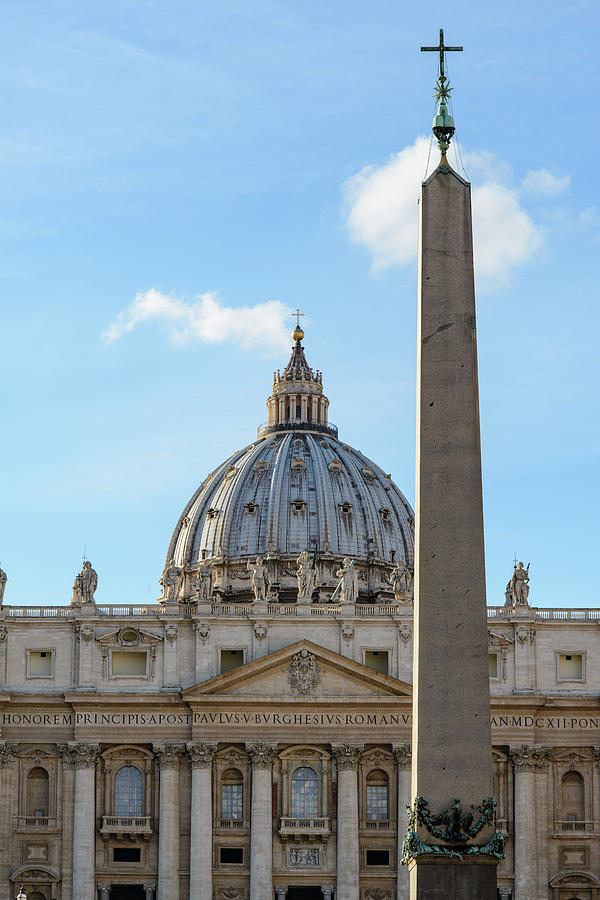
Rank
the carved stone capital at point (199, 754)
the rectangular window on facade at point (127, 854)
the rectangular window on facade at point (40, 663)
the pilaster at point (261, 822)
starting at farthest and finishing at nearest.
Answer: the rectangular window on facade at point (40, 663)
the carved stone capital at point (199, 754)
the rectangular window on facade at point (127, 854)
the pilaster at point (261, 822)

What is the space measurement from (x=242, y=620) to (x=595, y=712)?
49.8ft

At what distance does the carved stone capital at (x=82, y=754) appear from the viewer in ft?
267

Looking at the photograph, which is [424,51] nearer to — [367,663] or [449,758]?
[449,758]

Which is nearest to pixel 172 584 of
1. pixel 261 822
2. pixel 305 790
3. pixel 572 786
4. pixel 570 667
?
pixel 305 790

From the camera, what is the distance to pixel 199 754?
8112 cm

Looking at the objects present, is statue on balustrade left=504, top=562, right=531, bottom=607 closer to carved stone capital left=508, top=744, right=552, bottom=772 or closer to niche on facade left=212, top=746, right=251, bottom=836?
carved stone capital left=508, top=744, right=552, bottom=772

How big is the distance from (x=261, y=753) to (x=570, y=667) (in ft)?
43.8

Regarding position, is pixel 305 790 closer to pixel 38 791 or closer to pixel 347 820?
pixel 347 820

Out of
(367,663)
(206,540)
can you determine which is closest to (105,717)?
(367,663)

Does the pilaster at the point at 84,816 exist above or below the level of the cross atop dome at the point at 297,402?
below

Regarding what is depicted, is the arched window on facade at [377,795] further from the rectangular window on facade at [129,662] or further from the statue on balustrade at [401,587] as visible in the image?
the rectangular window on facade at [129,662]

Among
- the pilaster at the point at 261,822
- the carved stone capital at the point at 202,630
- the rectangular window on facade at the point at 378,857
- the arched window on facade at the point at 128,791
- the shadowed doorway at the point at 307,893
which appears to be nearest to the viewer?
the pilaster at the point at 261,822

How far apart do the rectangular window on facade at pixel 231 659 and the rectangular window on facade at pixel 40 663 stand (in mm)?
7154

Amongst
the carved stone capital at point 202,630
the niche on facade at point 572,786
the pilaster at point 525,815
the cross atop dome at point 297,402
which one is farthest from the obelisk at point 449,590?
the cross atop dome at point 297,402
